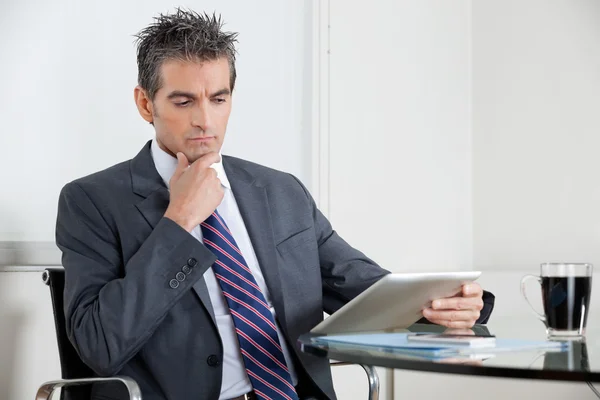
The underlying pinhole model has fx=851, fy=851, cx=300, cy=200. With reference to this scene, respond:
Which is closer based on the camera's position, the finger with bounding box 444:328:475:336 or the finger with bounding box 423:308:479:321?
the finger with bounding box 444:328:475:336

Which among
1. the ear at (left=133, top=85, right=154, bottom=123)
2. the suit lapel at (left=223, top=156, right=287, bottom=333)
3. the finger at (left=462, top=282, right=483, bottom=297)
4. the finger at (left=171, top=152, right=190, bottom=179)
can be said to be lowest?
the finger at (left=462, top=282, right=483, bottom=297)

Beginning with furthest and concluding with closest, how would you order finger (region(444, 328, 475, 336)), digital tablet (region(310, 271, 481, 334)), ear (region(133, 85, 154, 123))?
ear (region(133, 85, 154, 123)) → finger (region(444, 328, 475, 336)) → digital tablet (region(310, 271, 481, 334))

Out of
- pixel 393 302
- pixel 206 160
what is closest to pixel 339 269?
pixel 206 160

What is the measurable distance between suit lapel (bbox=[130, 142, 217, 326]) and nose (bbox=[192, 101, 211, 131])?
161 mm

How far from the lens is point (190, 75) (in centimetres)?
204

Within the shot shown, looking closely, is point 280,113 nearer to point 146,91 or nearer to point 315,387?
point 146,91

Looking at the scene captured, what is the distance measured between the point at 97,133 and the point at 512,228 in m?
2.14

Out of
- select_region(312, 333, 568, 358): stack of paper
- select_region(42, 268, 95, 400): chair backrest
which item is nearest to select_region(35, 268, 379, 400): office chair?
select_region(42, 268, 95, 400): chair backrest

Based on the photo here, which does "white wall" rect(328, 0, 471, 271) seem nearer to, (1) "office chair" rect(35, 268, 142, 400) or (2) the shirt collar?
(2) the shirt collar

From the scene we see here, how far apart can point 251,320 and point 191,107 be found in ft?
1.74

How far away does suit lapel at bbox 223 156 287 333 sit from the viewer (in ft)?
6.70

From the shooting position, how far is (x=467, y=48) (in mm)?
4230

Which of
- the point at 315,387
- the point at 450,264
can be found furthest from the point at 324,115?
the point at 315,387

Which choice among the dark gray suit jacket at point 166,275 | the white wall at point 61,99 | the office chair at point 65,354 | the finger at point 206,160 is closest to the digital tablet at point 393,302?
the office chair at point 65,354
